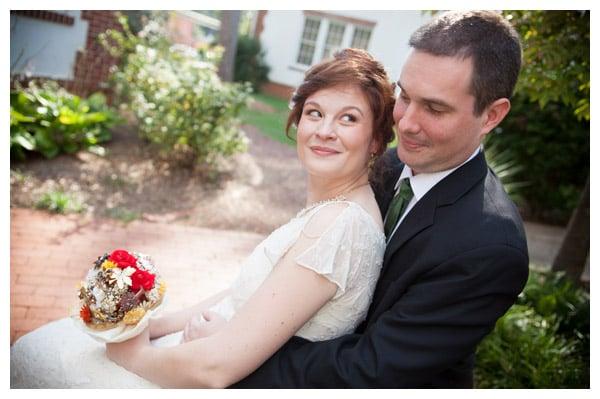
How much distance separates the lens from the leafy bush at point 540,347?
11.5ft

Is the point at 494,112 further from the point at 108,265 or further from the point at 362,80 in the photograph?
the point at 108,265

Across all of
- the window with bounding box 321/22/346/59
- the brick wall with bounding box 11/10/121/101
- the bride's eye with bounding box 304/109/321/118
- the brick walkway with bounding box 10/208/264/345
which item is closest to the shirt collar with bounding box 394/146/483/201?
the bride's eye with bounding box 304/109/321/118

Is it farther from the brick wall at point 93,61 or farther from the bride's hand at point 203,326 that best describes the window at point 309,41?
the bride's hand at point 203,326

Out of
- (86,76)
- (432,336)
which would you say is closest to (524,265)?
(432,336)

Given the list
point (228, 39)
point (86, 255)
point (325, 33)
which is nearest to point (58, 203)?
point (86, 255)

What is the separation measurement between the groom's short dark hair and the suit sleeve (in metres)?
0.57

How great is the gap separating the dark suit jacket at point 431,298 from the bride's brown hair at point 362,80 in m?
0.36

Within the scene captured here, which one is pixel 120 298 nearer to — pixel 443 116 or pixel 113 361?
pixel 113 361

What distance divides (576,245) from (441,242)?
13.6 feet

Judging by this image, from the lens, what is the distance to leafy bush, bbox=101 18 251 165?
6605 mm

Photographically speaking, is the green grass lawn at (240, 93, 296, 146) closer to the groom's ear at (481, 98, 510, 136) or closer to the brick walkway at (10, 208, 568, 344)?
the brick walkway at (10, 208, 568, 344)

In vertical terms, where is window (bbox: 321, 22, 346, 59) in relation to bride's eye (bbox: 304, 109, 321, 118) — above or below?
below

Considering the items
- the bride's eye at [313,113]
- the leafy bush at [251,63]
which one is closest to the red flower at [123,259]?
the bride's eye at [313,113]
